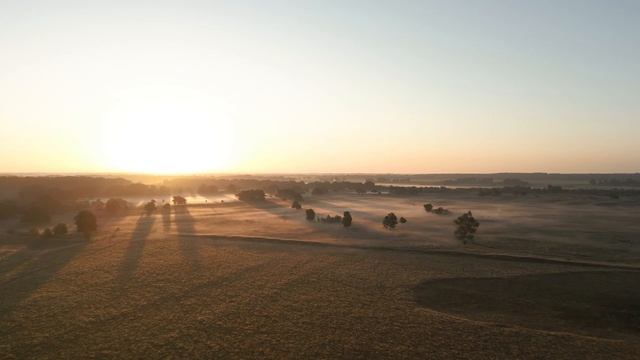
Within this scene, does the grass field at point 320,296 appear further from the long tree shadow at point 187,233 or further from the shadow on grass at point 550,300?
the long tree shadow at point 187,233

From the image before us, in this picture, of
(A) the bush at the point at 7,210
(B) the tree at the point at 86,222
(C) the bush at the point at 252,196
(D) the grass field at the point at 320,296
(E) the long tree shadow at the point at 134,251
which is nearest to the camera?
(D) the grass field at the point at 320,296

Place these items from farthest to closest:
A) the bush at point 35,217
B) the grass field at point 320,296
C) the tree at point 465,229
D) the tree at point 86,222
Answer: the bush at point 35,217, the tree at point 86,222, the tree at point 465,229, the grass field at point 320,296

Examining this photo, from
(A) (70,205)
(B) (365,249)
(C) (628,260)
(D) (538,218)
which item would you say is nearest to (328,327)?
(B) (365,249)

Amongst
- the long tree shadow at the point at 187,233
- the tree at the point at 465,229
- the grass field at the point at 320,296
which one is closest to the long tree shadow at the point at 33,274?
the grass field at the point at 320,296

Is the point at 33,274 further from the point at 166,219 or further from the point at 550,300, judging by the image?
the point at 166,219

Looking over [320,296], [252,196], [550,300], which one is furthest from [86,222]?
[252,196]

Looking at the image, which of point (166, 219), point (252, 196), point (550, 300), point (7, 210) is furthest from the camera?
point (252, 196)

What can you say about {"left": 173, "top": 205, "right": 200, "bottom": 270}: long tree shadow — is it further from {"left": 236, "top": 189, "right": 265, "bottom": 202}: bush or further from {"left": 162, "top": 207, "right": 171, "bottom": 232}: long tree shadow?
{"left": 236, "top": 189, "right": 265, "bottom": 202}: bush
